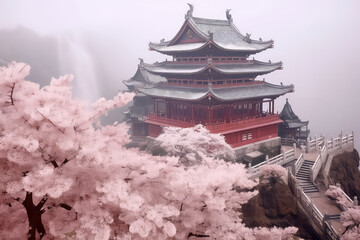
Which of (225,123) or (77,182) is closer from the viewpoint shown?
(77,182)

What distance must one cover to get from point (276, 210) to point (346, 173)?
14082mm

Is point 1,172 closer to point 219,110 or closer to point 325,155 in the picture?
point 219,110

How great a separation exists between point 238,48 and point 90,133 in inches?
828

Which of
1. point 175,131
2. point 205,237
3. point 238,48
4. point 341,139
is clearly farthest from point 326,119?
point 205,237

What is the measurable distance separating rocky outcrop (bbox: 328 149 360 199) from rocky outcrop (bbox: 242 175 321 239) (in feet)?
28.4

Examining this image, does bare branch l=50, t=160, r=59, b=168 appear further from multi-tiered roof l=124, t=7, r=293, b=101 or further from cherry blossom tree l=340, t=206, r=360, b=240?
cherry blossom tree l=340, t=206, r=360, b=240

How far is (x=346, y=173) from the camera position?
27.6m

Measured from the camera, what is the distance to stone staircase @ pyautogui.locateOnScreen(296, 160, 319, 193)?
21791mm

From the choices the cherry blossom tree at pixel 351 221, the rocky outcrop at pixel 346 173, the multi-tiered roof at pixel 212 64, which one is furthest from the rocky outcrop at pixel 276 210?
the rocky outcrop at pixel 346 173

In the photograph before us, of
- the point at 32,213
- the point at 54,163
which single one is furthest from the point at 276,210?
the point at 54,163

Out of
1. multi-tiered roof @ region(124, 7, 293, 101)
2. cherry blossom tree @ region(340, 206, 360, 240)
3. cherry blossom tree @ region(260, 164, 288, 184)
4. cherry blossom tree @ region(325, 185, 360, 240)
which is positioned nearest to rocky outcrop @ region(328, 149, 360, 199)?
cherry blossom tree @ region(325, 185, 360, 240)

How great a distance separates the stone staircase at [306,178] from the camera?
21791mm

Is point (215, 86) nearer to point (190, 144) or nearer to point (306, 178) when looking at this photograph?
point (190, 144)

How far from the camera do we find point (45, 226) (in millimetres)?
7531
